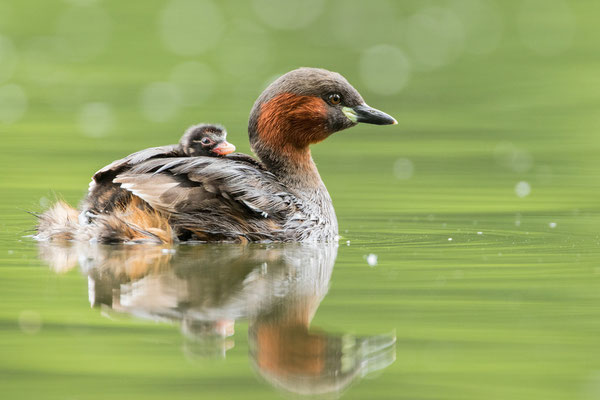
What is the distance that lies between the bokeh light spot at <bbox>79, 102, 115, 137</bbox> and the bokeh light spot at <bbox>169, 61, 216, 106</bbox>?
141cm

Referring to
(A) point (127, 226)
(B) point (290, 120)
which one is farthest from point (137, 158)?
(B) point (290, 120)

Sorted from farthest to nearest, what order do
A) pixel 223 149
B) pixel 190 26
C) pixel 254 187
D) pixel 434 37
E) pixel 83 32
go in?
pixel 190 26 → pixel 434 37 → pixel 83 32 → pixel 223 149 → pixel 254 187

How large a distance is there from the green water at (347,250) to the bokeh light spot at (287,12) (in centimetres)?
339

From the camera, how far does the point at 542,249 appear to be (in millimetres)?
8836

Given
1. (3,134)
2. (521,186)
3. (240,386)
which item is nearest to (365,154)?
(521,186)

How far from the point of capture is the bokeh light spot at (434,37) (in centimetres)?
2295

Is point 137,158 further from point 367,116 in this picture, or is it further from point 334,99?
point 367,116

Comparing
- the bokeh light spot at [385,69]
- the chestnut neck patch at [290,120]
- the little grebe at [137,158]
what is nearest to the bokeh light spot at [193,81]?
the bokeh light spot at [385,69]

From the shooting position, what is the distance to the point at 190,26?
27125mm

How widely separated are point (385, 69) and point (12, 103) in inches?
290

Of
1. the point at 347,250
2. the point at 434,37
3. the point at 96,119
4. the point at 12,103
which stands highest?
the point at 434,37

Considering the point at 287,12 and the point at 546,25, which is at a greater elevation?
the point at 287,12

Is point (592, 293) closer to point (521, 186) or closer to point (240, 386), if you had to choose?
point (240, 386)

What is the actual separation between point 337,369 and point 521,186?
22.2 ft
